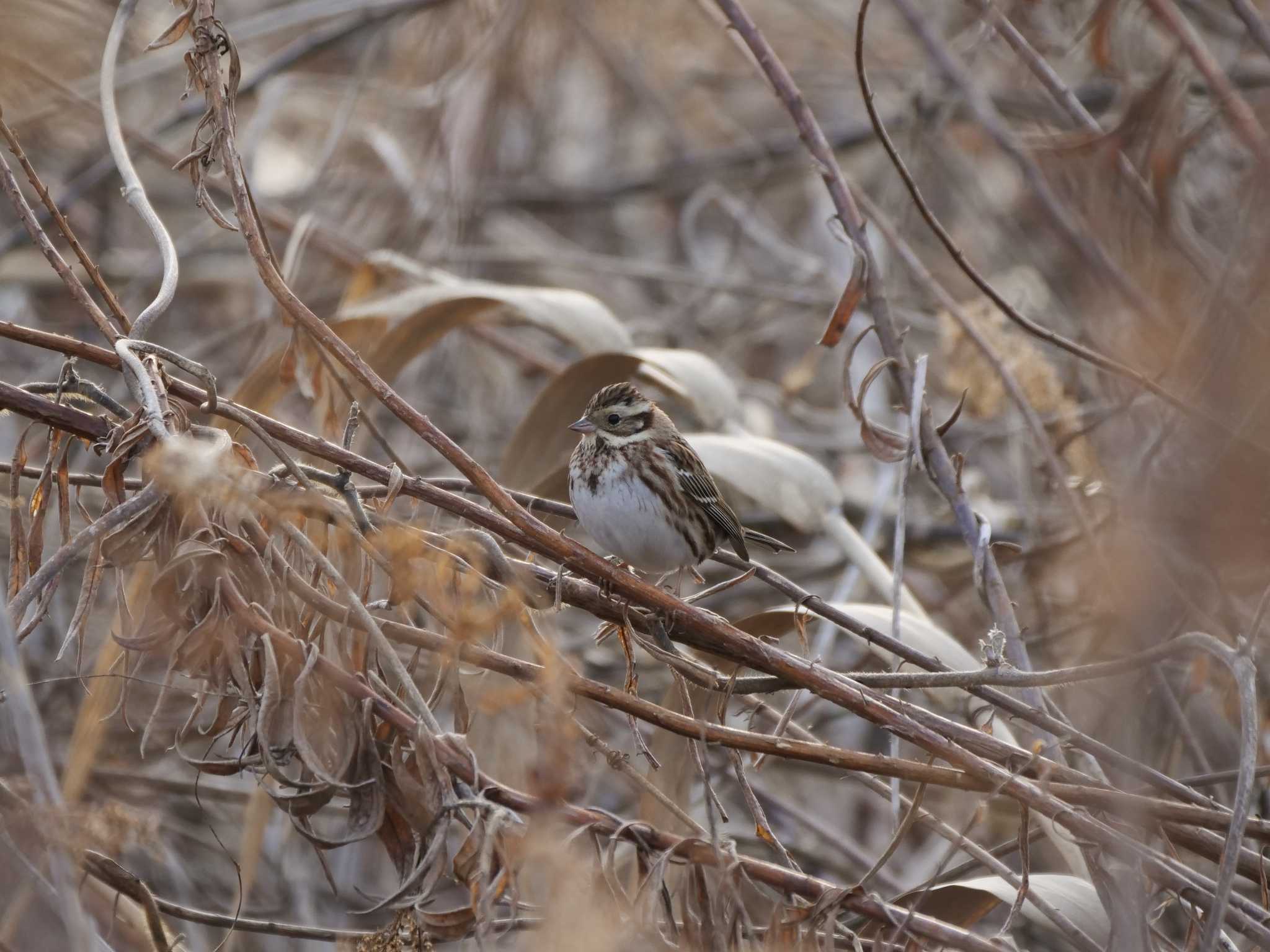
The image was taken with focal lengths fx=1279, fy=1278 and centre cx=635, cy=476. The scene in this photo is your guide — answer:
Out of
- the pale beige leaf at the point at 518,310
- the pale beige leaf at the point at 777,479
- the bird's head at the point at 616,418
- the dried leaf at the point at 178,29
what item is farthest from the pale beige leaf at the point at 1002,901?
the dried leaf at the point at 178,29

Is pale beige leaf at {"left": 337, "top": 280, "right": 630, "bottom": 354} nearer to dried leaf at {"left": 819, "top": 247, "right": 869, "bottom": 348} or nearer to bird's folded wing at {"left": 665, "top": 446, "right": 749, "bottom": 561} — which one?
bird's folded wing at {"left": 665, "top": 446, "right": 749, "bottom": 561}

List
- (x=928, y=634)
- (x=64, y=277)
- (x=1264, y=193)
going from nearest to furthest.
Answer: (x=1264, y=193) < (x=64, y=277) < (x=928, y=634)

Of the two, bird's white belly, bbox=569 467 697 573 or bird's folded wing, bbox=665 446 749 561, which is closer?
bird's white belly, bbox=569 467 697 573

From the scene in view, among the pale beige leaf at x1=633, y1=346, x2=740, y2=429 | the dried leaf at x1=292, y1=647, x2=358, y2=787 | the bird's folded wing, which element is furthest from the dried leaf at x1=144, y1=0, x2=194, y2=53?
the bird's folded wing

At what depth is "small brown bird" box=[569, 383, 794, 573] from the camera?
3475 millimetres

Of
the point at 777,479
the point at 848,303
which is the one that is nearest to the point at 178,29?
the point at 848,303

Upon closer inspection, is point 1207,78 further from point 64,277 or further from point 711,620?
point 64,277

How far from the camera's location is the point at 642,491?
140 inches

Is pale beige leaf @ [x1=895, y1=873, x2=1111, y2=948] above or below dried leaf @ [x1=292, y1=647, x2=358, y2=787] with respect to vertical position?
below

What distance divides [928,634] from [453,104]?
11.8 ft

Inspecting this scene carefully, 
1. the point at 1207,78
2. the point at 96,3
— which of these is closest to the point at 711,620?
the point at 1207,78

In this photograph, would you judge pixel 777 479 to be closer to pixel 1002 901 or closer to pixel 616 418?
pixel 616 418

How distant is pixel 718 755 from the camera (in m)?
3.82

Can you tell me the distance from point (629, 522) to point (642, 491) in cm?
11
